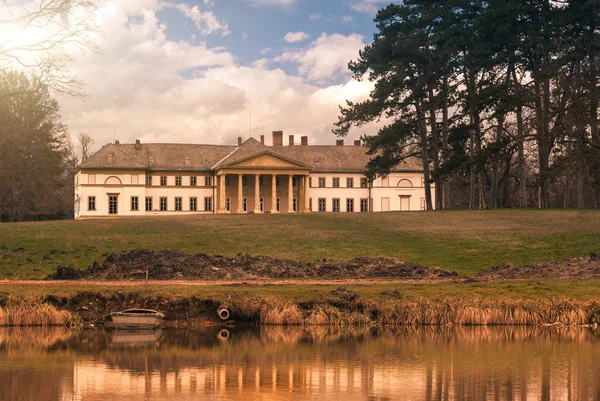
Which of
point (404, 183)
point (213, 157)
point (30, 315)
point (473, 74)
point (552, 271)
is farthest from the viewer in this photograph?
point (404, 183)

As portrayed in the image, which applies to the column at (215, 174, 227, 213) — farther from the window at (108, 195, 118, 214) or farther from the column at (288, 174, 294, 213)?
the window at (108, 195, 118, 214)

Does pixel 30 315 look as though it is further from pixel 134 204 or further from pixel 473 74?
pixel 134 204

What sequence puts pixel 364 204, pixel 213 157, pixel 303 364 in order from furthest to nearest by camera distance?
pixel 364 204, pixel 213 157, pixel 303 364

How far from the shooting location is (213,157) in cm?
9312

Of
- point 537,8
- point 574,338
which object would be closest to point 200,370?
point 574,338

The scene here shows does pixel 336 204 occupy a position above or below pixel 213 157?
below

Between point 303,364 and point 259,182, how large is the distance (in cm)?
7251

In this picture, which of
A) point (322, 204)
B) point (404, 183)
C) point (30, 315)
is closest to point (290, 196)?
point (322, 204)

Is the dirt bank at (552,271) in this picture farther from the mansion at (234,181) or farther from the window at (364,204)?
the window at (364,204)

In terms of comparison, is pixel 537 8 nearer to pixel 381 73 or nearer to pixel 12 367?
pixel 381 73

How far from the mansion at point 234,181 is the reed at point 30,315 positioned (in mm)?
62211

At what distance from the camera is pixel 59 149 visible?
89250 millimetres

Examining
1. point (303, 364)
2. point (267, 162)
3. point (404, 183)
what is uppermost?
point (267, 162)

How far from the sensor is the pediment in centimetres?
8581
